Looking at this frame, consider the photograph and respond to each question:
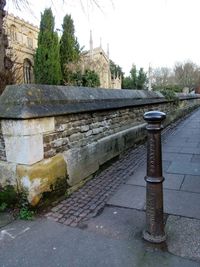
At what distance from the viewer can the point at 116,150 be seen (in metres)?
5.54

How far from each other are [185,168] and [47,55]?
62.9 ft

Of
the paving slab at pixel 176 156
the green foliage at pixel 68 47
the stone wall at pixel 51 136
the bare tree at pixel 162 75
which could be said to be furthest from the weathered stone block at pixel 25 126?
the bare tree at pixel 162 75

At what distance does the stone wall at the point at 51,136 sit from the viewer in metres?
3.11

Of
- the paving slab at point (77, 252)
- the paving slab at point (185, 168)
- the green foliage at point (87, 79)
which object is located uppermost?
the green foliage at point (87, 79)

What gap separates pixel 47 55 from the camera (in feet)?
70.5

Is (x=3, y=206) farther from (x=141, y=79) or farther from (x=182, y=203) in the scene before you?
(x=141, y=79)

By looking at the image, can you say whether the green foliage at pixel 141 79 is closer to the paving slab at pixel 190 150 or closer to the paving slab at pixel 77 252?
the paving slab at pixel 190 150

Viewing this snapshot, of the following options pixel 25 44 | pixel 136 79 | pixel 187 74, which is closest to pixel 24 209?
pixel 25 44

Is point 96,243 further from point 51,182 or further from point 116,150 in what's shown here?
point 116,150

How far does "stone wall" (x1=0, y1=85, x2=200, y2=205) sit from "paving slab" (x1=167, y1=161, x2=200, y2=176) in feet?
4.22

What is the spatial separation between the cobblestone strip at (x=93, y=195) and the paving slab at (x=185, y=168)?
667 mm

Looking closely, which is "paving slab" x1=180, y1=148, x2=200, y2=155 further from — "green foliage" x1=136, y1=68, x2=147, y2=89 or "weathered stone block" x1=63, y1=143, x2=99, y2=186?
"green foliage" x1=136, y1=68, x2=147, y2=89

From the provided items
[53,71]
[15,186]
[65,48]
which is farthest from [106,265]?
[65,48]

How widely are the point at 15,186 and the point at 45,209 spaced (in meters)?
0.49
